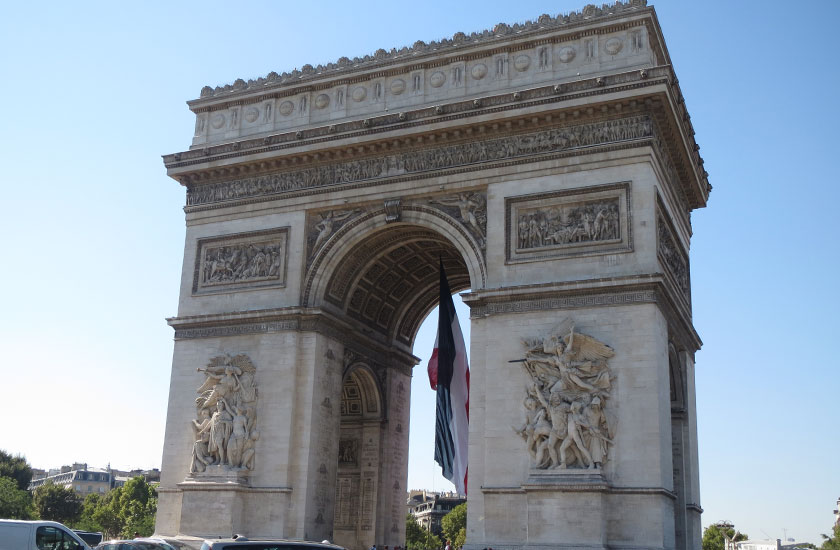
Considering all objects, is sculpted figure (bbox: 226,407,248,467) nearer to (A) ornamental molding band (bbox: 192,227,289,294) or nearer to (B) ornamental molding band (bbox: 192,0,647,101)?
(A) ornamental molding band (bbox: 192,227,289,294)

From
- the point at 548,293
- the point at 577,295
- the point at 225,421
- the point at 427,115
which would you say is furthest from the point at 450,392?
the point at 427,115

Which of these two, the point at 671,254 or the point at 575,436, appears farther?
the point at 671,254

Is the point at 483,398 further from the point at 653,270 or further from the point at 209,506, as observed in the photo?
the point at 209,506

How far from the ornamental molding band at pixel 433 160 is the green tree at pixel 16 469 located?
46.7 metres

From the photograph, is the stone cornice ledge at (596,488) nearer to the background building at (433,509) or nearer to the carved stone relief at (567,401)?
the carved stone relief at (567,401)

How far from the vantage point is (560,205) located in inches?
934

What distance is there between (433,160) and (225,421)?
9.39 meters

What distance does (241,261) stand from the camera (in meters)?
27.4

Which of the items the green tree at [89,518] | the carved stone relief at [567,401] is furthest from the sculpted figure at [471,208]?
the green tree at [89,518]

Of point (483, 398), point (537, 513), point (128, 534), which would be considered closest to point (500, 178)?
point (483, 398)

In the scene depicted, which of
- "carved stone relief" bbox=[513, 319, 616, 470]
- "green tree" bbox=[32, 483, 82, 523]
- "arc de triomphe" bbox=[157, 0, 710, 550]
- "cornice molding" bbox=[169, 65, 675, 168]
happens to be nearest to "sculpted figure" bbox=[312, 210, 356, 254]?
"arc de triomphe" bbox=[157, 0, 710, 550]

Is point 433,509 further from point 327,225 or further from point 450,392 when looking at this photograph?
point 327,225

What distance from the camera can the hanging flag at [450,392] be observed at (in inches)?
1009

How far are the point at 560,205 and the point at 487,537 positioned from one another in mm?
8617
